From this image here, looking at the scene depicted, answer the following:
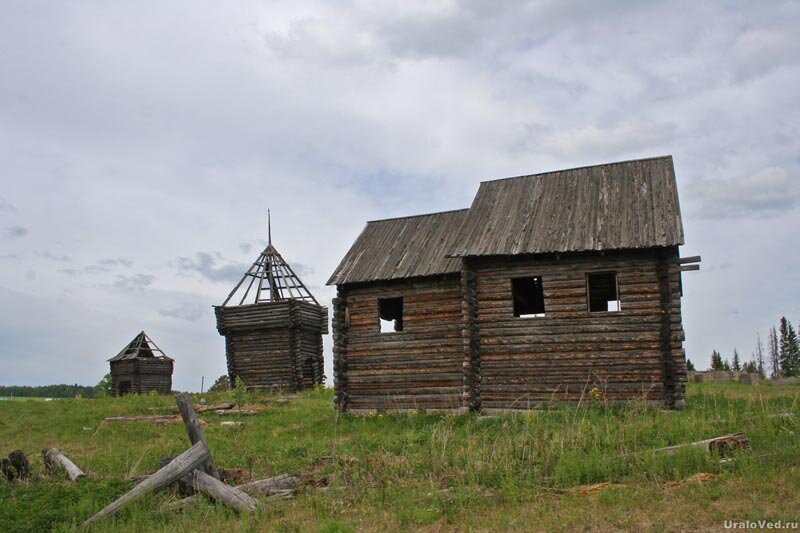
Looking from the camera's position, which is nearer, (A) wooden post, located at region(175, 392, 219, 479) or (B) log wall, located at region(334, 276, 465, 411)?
(A) wooden post, located at region(175, 392, 219, 479)

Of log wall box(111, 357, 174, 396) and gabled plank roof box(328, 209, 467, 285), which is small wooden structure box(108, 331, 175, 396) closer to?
log wall box(111, 357, 174, 396)

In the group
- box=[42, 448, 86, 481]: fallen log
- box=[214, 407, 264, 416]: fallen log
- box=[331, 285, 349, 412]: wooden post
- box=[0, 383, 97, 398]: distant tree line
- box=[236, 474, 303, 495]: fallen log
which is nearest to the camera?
box=[236, 474, 303, 495]: fallen log

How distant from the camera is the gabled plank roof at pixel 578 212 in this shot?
17.8 meters

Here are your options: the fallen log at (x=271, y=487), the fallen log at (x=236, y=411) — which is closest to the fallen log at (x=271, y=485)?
the fallen log at (x=271, y=487)

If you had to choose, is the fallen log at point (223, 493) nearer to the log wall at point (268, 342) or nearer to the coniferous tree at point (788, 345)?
the log wall at point (268, 342)

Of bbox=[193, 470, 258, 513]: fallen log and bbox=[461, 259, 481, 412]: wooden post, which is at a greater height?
bbox=[461, 259, 481, 412]: wooden post

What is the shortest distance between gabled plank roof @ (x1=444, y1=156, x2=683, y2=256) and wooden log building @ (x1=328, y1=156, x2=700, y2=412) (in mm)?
44

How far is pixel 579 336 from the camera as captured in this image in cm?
1797

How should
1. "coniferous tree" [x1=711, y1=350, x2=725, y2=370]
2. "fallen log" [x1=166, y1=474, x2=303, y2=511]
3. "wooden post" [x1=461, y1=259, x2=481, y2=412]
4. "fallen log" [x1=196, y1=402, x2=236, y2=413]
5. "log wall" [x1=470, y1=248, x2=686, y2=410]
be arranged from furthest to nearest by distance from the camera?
"coniferous tree" [x1=711, y1=350, x2=725, y2=370]
"fallen log" [x1=196, y1=402, x2=236, y2=413]
"wooden post" [x1=461, y1=259, x2=481, y2=412]
"log wall" [x1=470, y1=248, x2=686, y2=410]
"fallen log" [x1=166, y1=474, x2=303, y2=511]

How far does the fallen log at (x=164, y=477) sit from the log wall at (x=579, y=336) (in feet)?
33.9

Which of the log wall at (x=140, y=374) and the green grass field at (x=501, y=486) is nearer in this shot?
the green grass field at (x=501, y=486)

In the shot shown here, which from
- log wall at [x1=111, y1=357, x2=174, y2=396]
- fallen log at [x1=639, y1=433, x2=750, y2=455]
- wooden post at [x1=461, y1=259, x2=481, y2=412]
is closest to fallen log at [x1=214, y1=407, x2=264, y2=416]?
wooden post at [x1=461, y1=259, x2=481, y2=412]

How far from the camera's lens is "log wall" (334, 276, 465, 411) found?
65.9 feet

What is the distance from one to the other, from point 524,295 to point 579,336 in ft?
16.8
